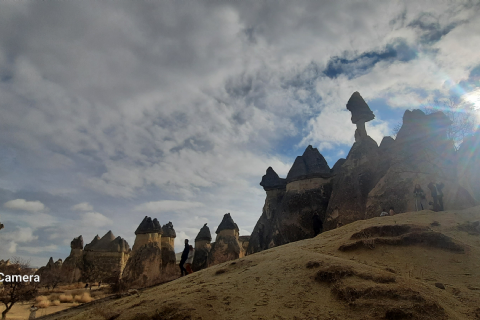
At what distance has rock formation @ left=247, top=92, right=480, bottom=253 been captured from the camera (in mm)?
13812

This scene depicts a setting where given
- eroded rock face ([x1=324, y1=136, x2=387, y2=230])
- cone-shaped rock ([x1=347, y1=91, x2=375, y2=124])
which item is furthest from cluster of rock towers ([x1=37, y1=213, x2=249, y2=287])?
cone-shaped rock ([x1=347, y1=91, x2=375, y2=124])

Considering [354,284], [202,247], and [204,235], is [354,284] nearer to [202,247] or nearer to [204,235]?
[202,247]

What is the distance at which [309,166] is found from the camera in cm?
2070

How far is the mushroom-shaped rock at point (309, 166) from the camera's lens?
2018 centimetres

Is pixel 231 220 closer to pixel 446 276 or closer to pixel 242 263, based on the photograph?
pixel 242 263

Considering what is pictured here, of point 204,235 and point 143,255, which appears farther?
point 204,235

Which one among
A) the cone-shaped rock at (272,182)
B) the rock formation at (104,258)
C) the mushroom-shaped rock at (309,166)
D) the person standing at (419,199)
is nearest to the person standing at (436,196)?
the person standing at (419,199)

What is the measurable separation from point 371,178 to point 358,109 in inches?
229

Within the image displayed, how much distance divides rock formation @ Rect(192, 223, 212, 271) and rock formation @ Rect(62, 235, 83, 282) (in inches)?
586

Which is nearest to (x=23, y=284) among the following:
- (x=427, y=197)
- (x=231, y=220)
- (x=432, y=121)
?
(x=231, y=220)

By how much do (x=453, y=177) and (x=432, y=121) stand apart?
3585 mm

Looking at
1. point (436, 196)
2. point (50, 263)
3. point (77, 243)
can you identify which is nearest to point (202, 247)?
point (77, 243)

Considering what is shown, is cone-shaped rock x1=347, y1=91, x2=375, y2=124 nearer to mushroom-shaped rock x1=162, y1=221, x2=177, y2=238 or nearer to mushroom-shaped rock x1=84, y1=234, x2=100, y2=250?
mushroom-shaped rock x1=162, y1=221, x2=177, y2=238

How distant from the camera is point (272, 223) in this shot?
21031 millimetres
